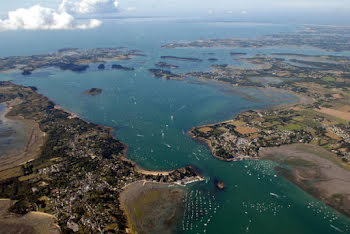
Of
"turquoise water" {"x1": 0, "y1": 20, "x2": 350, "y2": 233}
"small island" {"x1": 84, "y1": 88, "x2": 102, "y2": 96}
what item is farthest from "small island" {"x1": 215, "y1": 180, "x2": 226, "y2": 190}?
"small island" {"x1": 84, "y1": 88, "x2": 102, "y2": 96}

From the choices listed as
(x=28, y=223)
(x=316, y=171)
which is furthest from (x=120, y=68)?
(x=316, y=171)

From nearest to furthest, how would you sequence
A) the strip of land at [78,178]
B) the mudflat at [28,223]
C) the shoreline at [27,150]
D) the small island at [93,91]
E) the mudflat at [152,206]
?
the mudflat at [28,223]
the mudflat at [152,206]
the strip of land at [78,178]
the shoreline at [27,150]
the small island at [93,91]

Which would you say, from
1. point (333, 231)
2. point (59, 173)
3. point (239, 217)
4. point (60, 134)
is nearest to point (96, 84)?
point (60, 134)

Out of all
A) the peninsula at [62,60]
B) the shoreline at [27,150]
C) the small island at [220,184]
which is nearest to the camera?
the small island at [220,184]

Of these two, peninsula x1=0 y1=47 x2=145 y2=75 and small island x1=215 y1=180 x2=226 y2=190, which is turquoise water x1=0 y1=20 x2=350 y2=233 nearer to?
small island x1=215 y1=180 x2=226 y2=190

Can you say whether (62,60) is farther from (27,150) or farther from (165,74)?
(27,150)

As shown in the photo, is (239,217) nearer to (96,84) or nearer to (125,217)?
(125,217)

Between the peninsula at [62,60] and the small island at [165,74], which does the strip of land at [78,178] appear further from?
the peninsula at [62,60]

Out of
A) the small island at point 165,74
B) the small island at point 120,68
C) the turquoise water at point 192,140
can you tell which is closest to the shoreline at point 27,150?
the turquoise water at point 192,140
